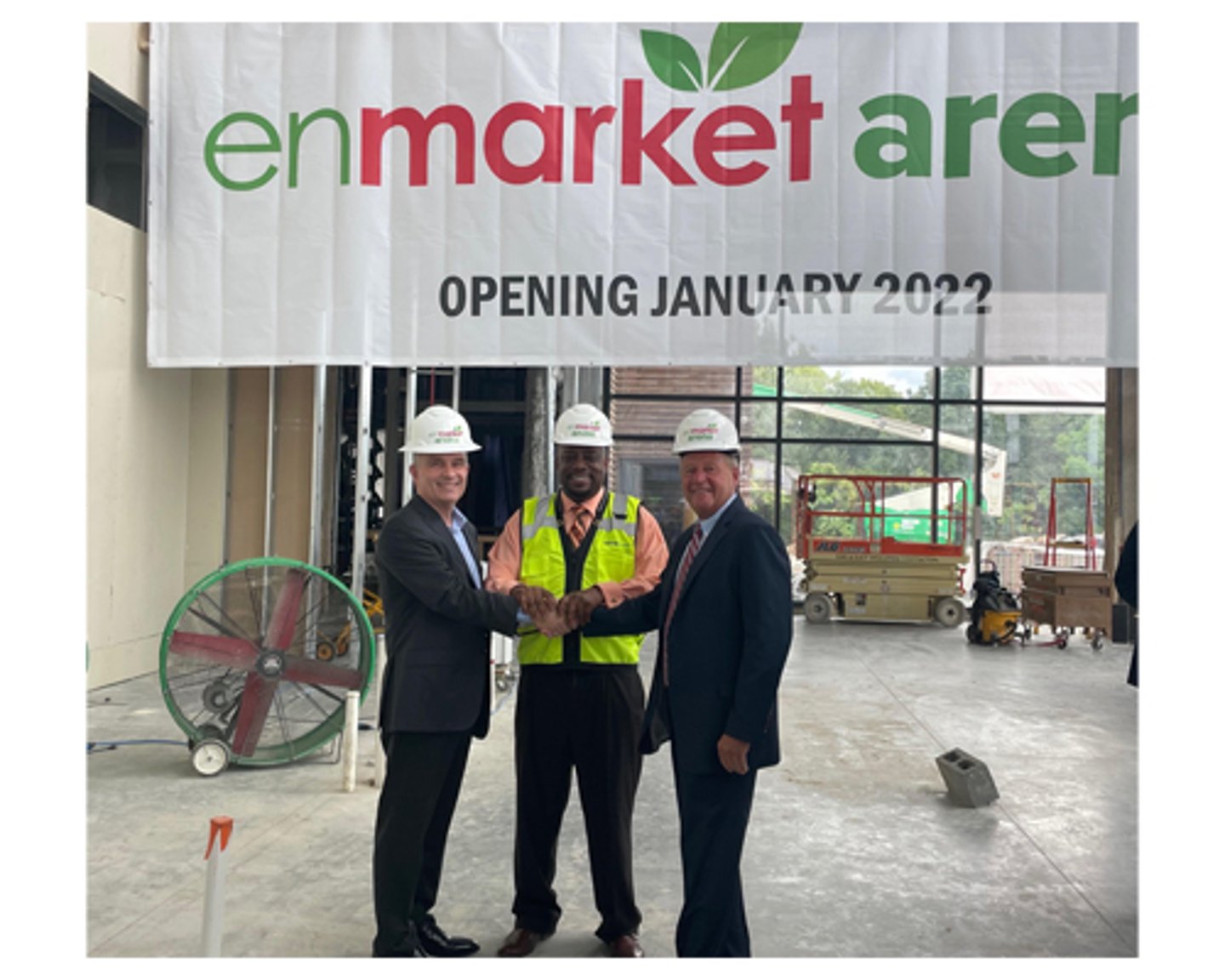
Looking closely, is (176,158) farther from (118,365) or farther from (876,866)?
(876,866)

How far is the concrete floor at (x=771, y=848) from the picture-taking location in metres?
4.02

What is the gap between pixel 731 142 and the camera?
5305 mm

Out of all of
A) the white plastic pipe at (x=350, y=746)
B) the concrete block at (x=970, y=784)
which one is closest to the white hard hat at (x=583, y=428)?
the white plastic pipe at (x=350, y=746)

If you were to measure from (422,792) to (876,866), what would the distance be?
2.36 m

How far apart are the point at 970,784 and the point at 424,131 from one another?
15.2 ft

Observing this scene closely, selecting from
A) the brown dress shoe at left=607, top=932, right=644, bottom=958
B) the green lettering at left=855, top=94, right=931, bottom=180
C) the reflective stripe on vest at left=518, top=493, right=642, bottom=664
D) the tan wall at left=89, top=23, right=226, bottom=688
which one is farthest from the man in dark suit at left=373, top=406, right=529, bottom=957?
the tan wall at left=89, top=23, right=226, bottom=688

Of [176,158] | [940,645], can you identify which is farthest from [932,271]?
[940,645]

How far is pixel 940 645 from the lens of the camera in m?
13.4

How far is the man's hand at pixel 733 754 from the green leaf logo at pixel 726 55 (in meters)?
3.45

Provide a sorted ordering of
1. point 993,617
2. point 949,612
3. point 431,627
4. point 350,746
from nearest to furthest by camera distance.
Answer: point 431,627 → point 350,746 → point 993,617 → point 949,612

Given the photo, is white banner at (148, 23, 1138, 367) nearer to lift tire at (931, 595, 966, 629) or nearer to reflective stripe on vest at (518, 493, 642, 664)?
reflective stripe on vest at (518, 493, 642, 664)

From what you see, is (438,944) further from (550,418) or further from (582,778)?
(550,418)

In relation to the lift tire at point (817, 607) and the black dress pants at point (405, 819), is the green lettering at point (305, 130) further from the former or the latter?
the lift tire at point (817, 607)

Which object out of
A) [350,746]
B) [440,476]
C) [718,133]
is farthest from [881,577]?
[440,476]
